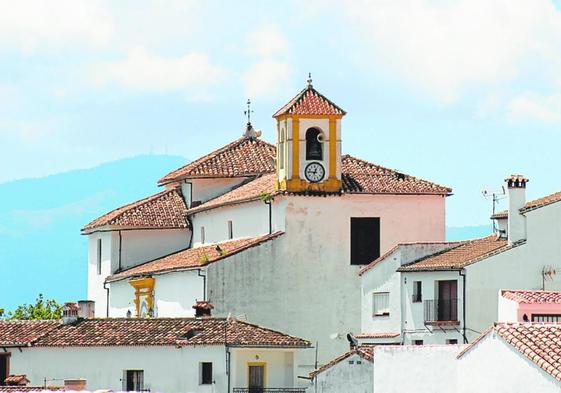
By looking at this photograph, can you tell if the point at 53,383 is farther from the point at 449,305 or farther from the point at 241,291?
the point at 449,305

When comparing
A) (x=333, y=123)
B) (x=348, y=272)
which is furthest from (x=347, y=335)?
(x=333, y=123)

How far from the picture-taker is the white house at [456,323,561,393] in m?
44.2

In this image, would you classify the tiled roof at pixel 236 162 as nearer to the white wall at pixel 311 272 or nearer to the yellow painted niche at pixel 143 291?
the yellow painted niche at pixel 143 291

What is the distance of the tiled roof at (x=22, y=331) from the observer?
70.6 m

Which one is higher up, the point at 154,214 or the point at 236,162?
the point at 236,162

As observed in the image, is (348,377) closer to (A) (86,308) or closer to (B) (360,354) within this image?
(B) (360,354)

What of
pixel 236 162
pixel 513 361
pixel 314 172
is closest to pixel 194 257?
pixel 314 172

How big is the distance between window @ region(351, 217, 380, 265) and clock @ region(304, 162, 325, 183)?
1.85 m

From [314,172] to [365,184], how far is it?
189cm

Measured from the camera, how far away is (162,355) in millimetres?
68188

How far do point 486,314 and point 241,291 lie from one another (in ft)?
31.2

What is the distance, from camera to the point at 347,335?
72.8 meters

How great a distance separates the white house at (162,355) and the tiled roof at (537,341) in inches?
822

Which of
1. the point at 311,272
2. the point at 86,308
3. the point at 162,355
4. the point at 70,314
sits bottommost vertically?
the point at 162,355
